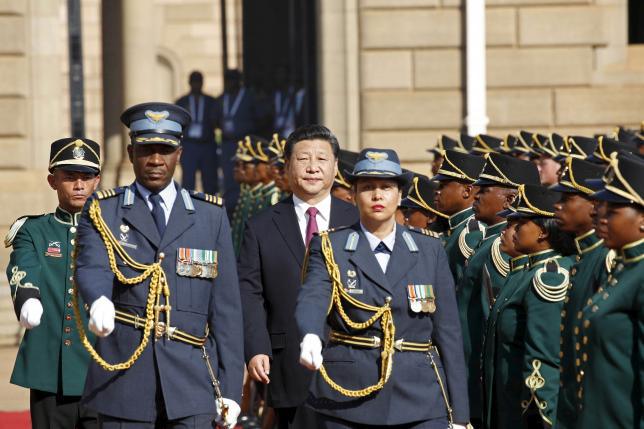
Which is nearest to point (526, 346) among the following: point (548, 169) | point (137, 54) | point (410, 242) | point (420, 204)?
point (410, 242)

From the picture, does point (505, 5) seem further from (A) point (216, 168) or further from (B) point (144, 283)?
(B) point (144, 283)

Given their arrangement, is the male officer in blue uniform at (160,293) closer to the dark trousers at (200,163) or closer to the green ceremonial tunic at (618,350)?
the green ceremonial tunic at (618,350)

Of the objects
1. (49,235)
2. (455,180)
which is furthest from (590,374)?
(455,180)

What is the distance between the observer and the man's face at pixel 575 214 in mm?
7652

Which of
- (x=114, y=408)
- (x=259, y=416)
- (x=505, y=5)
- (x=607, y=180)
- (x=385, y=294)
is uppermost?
(x=505, y=5)

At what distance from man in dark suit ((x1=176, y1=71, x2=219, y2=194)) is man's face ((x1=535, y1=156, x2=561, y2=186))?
708 cm

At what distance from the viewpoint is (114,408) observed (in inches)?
275

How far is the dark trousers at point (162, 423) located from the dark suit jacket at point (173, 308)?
3cm

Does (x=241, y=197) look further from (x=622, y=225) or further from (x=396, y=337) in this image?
(x=622, y=225)

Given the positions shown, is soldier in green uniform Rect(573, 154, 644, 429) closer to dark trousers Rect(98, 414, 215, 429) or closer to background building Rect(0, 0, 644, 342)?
dark trousers Rect(98, 414, 215, 429)

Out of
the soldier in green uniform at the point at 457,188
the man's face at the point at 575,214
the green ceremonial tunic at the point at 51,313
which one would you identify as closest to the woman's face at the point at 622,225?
the man's face at the point at 575,214

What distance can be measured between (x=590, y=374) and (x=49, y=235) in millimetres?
3292

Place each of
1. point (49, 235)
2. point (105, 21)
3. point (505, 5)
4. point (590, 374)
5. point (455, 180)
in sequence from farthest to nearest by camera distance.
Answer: point (105, 21) → point (505, 5) → point (455, 180) → point (49, 235) → point (590, 374)

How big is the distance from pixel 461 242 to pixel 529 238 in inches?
61.4
